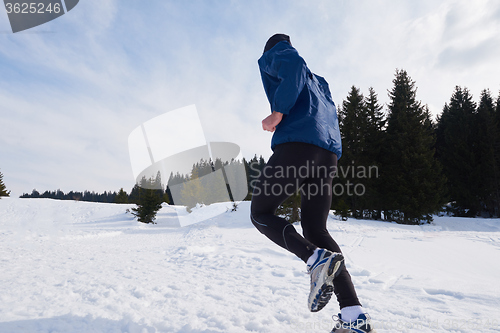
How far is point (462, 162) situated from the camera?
20.1m

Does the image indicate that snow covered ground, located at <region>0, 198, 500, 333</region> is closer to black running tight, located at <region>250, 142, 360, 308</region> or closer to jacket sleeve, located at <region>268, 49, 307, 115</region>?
black running tight, located at <region>250, 142, 360, 308</region>

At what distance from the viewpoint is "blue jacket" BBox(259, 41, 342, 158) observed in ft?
4.66

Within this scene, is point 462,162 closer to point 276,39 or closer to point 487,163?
point 487,163

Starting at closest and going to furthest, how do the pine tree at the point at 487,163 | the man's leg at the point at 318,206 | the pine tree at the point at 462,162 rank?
the man's leg at the point at 318,206 → the pine tree at the point at 487,163 → the pine tree at the point at 462,162

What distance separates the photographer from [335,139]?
159 cm

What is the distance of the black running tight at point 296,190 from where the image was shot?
1.35 m

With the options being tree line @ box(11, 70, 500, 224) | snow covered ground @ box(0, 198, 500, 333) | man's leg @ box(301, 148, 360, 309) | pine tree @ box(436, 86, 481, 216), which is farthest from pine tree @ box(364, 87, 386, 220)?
man's leg @ box(301, 148, 360, 309)

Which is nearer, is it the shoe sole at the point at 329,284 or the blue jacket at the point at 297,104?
the shoe sole at the point at 329,284

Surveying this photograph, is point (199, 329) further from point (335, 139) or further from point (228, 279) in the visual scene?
point (335, 139)

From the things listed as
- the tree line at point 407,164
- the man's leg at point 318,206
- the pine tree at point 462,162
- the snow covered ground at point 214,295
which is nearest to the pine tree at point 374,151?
the tree line at point 407,164

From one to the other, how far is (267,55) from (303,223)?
1.18m

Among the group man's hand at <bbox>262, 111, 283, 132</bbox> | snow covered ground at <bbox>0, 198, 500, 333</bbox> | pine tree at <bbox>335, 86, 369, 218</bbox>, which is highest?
pine tree at <bbox>335, 86, 369, 218</bbox>

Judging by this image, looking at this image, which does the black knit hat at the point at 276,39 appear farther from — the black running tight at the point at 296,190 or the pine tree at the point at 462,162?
the pine tree at the point at 462,162

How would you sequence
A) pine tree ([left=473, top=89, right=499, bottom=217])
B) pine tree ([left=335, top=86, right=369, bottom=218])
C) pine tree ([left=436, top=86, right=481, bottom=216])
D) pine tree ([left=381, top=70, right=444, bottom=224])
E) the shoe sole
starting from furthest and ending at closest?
pine tree ([left=436, top=86, right=481, bottom=216]) < pine tree ([left=473, top=89, right=499, bottom=217]) < pine tree ([left=335, top=86, right=369, bottom=218]) < pine tree ([left=381, top=70, right=444, bottom=224]) < the shoe sole
